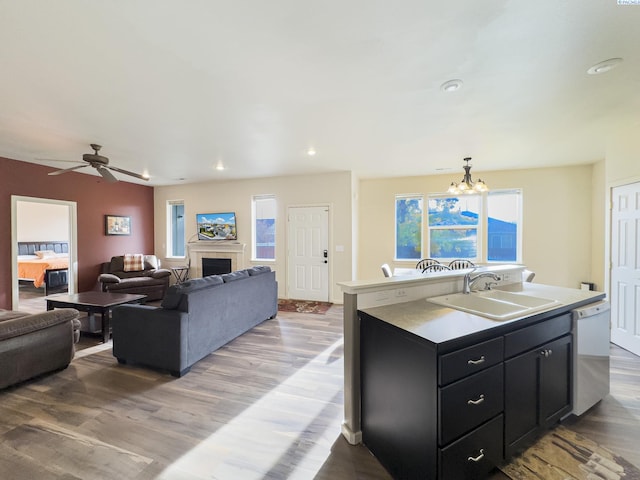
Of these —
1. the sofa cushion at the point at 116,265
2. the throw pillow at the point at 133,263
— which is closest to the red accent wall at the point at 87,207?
the sofa cushion at the point at 116,265

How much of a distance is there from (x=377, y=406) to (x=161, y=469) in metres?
1.31

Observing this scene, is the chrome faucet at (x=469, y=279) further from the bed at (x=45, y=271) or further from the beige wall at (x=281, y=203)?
the bed at (x=45, y=271)

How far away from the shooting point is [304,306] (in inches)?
206

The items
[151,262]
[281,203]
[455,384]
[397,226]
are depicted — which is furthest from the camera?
[151,262]

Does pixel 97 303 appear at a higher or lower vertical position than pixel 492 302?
lower

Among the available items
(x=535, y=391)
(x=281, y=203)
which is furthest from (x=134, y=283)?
(x=535, y=391)

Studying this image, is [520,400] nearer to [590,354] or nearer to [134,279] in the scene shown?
[590,354]

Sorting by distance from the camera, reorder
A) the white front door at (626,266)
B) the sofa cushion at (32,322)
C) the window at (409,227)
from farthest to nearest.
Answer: the window at (409,227)
the white front door at (626,266)
the sofa cushion at (32,322)

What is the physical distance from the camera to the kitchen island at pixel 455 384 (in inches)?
49.6

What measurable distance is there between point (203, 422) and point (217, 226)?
4913 mm

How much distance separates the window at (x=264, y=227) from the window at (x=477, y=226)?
3.41 metres

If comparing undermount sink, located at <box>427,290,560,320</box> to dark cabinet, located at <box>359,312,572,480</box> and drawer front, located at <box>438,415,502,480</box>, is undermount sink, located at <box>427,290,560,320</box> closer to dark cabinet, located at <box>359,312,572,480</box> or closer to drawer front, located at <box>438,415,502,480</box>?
dark cabinet, located at <box>359,312,572,480</box>

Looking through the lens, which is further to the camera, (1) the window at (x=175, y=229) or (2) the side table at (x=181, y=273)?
(1) the window at (x=175, y=229)

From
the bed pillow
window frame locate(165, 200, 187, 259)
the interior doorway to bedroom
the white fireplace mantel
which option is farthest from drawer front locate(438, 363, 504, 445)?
the bed pillow
